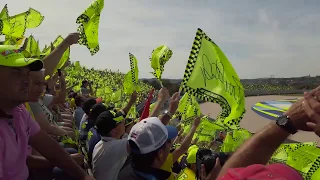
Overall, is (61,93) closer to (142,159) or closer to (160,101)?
(160,101)

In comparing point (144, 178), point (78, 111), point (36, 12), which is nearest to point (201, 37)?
point (144, 178)

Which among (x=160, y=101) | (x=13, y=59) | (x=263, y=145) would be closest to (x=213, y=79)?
Answer: (x=160, y=101)

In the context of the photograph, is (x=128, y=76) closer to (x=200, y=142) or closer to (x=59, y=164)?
(x=200, y=142)

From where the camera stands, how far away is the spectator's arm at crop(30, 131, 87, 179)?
2209 mm

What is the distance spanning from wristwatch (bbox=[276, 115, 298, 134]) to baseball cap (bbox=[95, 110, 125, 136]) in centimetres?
190

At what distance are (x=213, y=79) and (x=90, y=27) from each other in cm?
207

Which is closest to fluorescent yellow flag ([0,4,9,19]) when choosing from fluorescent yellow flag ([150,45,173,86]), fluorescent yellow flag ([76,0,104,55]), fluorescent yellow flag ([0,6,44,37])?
fluorescent yellow flag ([0,6,44,37])

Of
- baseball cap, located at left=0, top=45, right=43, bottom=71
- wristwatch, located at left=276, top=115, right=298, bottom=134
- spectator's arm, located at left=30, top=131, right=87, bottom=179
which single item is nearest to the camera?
wristwatch, located at left=276, top=115, right=298, bottom=134

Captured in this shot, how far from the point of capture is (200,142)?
7.01 m

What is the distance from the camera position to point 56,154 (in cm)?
221

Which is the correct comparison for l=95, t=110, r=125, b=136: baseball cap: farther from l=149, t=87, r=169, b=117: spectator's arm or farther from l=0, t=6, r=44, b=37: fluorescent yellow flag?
l=0, t=6, r=44, b=37: fluorescent yellow flag


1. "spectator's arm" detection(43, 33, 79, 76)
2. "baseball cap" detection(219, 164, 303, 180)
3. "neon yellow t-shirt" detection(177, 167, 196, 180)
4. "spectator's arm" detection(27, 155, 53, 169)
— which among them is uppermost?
"spectator's arm" detection(43, 33, 79, 76)

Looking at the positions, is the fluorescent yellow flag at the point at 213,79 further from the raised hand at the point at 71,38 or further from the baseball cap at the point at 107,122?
the raised hand at the point at 71,38

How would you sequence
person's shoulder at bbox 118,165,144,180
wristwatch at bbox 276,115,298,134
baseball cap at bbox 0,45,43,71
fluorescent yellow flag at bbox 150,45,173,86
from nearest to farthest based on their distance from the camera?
wristwatch at bbox 276,115,298,134
baseball cap at bbox 0,45,43,71
person's shoulder at bbox 118,165,144,180
fluorescent yellow flag at bbox 150,45,173,86
